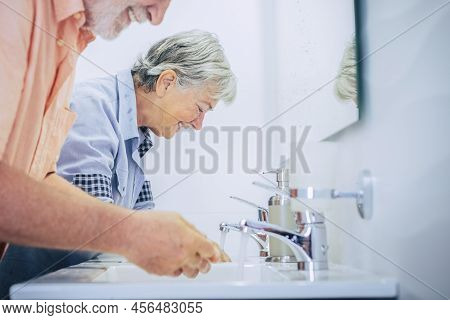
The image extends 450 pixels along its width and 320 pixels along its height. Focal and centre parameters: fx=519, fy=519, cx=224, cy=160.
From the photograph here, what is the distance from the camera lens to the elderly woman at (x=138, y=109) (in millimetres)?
1065

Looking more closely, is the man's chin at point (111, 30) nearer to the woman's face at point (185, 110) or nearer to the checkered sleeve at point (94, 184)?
the woman's face at point (185, 110)

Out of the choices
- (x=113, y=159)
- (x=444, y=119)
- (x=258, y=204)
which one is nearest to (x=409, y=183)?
(x=444, y=119)

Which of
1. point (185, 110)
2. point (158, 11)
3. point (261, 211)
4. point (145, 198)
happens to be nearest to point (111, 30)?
point (158, 11)

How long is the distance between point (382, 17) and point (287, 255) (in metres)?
0.42

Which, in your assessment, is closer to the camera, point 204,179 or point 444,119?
point 444,119

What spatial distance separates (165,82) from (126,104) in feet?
0.32

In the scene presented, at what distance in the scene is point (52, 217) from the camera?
2.36ft

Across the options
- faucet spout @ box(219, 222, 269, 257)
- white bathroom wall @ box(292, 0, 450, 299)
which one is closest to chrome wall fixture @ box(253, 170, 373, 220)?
white bathroom wall @ box(292, 0, 450, 299)

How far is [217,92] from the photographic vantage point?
1.08 meters

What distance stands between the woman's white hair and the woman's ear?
1.15 ft

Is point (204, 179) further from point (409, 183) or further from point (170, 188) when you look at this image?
point (409, 183)
